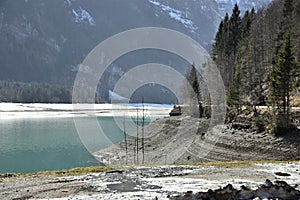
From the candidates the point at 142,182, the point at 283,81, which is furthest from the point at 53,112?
the point at 142,182

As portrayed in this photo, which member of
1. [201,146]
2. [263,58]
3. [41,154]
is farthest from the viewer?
[263,58]

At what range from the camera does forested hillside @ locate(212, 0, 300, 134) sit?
109 feet

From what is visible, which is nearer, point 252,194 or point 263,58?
point 252,194

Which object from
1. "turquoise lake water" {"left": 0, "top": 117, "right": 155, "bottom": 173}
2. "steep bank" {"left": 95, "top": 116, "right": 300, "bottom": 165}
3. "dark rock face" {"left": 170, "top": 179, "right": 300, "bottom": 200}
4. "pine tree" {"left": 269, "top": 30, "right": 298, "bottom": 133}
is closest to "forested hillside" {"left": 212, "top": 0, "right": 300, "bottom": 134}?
"pine tree" {"left": 269, "top": 30, "right": 298, "bottom": 133}

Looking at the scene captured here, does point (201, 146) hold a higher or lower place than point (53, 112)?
lower

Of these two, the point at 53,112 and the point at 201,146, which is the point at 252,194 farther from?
the point at 53,112

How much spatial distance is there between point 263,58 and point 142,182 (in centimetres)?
4567

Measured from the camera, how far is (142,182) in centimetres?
1717

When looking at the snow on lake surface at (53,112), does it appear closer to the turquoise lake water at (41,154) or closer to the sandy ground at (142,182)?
the turquoise lake water at (41,154)

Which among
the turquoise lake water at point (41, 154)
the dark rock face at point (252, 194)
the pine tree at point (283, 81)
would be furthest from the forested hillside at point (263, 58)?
the turquoise lake water at point (41, 154)

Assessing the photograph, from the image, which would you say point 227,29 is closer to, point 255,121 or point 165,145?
point 165,145

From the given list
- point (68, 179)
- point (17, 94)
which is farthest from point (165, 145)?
point (17, 94)

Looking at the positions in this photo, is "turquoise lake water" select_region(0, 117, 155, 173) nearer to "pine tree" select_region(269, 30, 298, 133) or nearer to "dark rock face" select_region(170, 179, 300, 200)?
"pine tree" select_region(269, 30, 298, 133)

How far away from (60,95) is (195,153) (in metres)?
168
